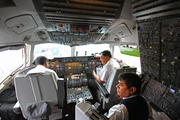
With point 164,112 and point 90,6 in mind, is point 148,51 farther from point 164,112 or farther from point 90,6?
point 90,6

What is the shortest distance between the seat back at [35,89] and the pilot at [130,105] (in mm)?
1180

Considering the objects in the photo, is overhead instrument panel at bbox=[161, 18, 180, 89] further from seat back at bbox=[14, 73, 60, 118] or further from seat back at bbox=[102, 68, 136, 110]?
seat back at bbox=[14, 73, 60, 118]

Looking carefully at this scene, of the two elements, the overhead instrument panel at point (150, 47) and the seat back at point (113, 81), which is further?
the seat back at point (113, 81)

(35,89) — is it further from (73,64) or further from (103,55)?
(73,64)

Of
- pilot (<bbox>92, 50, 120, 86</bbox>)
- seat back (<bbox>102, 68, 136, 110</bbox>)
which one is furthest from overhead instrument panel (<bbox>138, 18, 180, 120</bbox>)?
pilot (<bbox>92, 50, 120, 86</bbox>)

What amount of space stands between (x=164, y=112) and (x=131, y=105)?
127 cm

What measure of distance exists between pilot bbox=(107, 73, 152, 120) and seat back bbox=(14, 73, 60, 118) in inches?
46.4

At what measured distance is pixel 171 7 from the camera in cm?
115

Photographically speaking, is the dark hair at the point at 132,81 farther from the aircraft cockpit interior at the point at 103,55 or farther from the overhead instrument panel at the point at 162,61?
the overhead instrument panel at the point at 162,61

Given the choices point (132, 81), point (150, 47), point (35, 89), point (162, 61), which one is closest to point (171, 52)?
point (162, 61)

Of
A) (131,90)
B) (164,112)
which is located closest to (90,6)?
(131,90)

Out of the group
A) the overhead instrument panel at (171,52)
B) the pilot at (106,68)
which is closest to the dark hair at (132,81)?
the overhead instrument panel at (171,52)

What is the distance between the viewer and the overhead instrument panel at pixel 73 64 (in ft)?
10.7

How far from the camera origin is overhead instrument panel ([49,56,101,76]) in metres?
3.27
